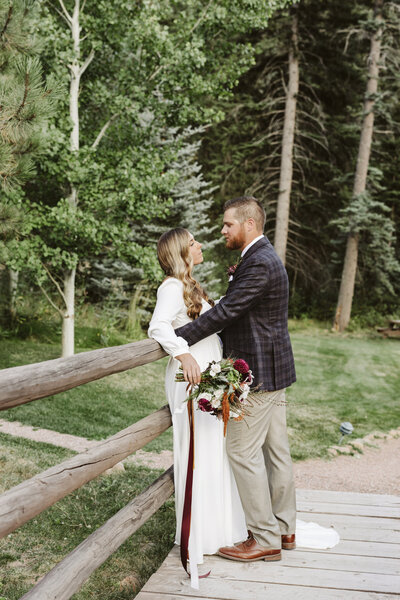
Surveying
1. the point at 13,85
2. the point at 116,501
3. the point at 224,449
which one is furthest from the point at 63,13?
the point at 224,449

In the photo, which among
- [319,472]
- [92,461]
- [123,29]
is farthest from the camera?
[123,29]

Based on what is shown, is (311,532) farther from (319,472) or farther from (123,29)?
(123,29)

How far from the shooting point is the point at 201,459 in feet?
10.7

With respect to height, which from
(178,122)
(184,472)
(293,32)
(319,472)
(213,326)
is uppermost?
(293,32)

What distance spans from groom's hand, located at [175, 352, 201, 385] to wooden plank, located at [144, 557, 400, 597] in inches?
43.4

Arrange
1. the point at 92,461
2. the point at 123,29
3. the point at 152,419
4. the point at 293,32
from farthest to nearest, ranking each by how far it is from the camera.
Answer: the point at 293,32
the point at 123,29
the point at 152,419
the point at 92,461

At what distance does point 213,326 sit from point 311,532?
1584 millimetres

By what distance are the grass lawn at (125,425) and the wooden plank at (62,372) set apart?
1.78 m

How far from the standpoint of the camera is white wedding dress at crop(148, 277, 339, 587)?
319cm

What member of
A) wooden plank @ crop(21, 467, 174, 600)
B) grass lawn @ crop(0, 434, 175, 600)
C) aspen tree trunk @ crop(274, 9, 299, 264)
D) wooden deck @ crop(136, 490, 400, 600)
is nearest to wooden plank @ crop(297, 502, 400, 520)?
wooden deck @ crop(136, 490, 400, 600)

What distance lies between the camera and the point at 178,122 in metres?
10.3

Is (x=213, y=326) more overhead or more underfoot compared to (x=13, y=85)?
more underfoot

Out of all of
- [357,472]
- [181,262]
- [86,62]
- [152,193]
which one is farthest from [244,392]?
[86,62]

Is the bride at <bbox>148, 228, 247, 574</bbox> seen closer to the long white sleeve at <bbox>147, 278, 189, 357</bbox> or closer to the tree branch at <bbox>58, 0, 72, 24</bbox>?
the long white sleeve at <bbox>147, 278, 189, 357</bbox>
